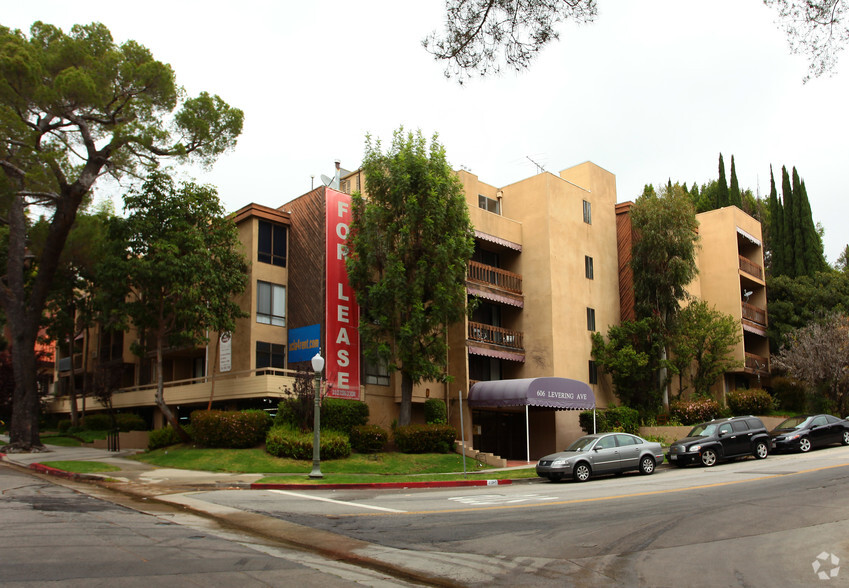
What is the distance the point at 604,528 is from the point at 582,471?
30.7 ft

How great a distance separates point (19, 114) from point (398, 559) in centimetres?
2551

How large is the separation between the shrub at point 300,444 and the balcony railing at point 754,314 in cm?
2965

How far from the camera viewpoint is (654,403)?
Result: 36406 mm

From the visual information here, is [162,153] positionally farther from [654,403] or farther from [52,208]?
[654,403]

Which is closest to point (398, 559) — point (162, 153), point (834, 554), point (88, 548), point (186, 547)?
point (186, 547)

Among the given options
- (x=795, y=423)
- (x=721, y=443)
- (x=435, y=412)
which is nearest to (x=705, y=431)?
(x=721, y=443)

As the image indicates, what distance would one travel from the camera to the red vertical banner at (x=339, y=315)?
95.0ft

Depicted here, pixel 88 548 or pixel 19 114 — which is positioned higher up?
pixel 19 114

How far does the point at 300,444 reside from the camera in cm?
Result: 2481

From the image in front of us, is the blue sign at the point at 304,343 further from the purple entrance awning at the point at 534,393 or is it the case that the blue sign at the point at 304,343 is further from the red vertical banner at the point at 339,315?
the purple entrance awning at the point at 534,393

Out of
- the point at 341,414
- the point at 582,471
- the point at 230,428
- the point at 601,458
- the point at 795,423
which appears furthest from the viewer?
the point at 341,414

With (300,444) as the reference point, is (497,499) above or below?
below

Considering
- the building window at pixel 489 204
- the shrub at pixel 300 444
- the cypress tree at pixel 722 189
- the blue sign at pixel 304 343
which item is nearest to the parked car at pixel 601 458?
the shrub at pixel 300 444

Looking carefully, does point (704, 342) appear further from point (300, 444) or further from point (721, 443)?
point (300, 444)
